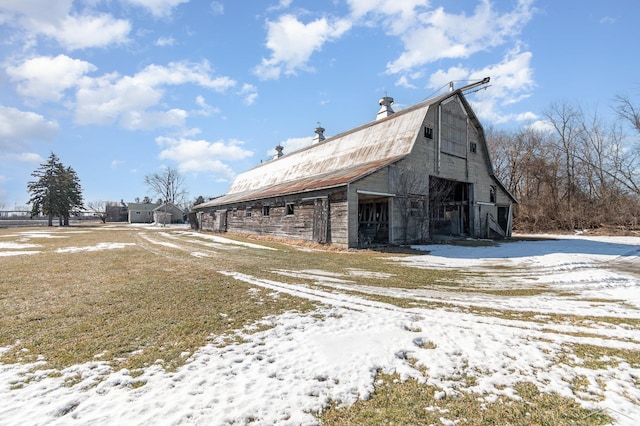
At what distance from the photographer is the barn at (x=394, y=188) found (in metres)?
15.9

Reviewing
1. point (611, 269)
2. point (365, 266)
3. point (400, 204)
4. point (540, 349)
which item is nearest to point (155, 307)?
point (540, 349)

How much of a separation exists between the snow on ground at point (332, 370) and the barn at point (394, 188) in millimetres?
10416

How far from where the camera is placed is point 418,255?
13297 millimetres

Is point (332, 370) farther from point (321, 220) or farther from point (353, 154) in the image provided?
point (353, 154)

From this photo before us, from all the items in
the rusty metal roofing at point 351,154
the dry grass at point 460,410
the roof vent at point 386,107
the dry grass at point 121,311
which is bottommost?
the dry grass at point 460,410

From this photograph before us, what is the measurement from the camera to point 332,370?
3.14 metres

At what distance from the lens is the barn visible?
52.3 ft

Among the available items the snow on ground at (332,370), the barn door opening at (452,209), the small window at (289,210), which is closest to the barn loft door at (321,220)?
the small window at (289,210)

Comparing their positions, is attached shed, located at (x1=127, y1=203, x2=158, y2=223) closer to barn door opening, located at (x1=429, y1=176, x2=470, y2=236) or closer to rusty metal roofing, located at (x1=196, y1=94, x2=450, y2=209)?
rusty metal roofing, located at (x1=196, y1=94, x2=450, y2=209)

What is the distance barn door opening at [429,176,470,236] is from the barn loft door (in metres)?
9.30

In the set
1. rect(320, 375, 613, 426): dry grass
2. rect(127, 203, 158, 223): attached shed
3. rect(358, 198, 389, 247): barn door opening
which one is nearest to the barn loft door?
rect(358, 198, 389, 247): barn door opening

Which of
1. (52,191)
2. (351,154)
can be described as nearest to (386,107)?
(351,154)

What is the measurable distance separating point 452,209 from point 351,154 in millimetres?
9730

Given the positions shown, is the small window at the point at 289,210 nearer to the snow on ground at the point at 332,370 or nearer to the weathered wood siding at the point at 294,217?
the weathered wood siding at the point at 294,217
